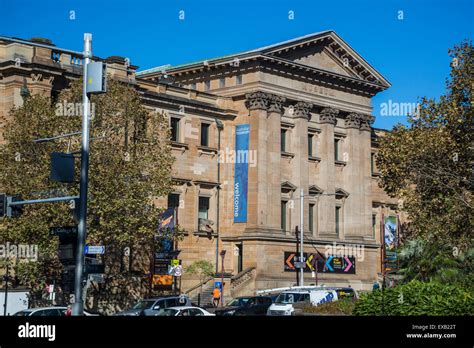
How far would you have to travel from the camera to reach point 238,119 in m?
63.9

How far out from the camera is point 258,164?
62094 mm

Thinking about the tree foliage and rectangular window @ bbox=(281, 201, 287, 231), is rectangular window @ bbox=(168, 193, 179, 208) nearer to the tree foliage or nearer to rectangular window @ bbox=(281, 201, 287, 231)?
rectangular window @ bbox=(281, 201, 287, 231)

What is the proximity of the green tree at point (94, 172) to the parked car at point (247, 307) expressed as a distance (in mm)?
5722

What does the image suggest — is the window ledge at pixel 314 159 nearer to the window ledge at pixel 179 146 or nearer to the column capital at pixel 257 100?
the column capital at pixel 257 100

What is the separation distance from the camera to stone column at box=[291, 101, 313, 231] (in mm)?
65125

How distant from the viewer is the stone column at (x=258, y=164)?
61562 millimetres

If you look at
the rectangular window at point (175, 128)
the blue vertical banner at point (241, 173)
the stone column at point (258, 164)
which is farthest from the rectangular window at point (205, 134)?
the stone column at point (258, 164)

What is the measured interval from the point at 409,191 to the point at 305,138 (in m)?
25.6

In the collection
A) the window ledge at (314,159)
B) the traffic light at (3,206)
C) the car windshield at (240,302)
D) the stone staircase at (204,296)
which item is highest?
the window ledge at (314,159)

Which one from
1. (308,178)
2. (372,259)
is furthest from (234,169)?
(372,259)

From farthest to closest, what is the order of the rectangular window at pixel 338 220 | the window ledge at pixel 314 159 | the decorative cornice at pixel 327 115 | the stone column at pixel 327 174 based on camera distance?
the rectangular window at pixel 338 220, the decorative cornice at pixel 327 115, the window ledge at pixel 314 159, the stone column at pixel 327 174

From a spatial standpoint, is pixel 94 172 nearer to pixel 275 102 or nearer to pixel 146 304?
pixel 146 304
